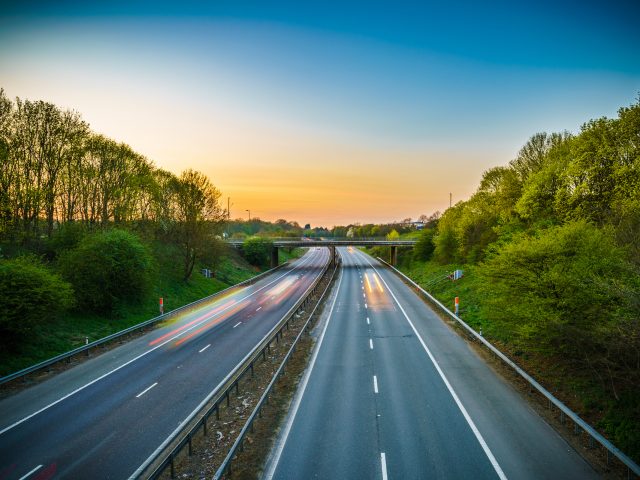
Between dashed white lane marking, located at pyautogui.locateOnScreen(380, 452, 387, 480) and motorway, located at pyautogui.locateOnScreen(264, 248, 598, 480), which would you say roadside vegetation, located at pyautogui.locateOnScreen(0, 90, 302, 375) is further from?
dashed white lane marking, located at pyautogui.locateOnScreen(380, 452, 387, 480)

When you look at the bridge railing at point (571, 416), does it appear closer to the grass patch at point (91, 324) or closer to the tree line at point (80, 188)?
the grass patch at point (91, 324)

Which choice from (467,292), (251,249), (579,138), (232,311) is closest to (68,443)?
(232,311)

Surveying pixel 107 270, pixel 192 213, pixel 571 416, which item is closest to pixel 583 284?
pixel 571 416

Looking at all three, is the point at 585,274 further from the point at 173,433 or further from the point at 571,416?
the point at 173,433

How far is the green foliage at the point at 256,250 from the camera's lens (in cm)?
6925

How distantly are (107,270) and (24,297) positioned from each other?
317 inches

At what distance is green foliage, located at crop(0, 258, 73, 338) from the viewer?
16.8 metres

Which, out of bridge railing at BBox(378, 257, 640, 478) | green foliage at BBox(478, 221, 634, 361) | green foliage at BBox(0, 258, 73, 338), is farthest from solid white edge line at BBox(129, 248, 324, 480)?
green foliage at BBox(478, 221, 634, 361)

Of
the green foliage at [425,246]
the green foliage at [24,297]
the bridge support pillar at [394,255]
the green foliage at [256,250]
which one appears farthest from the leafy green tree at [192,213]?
the bridge support pillar at [394,255]

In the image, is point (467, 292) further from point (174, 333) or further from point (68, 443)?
A: point (68, 443)

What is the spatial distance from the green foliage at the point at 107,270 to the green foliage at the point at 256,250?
40880 mm

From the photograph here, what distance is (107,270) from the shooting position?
83.0 ft

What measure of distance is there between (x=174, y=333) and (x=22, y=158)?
62.6 ft

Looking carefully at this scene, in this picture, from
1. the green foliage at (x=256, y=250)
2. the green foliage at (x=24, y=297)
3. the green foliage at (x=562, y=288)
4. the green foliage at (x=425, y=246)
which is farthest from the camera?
the green foliage at (x=256, y=250)
